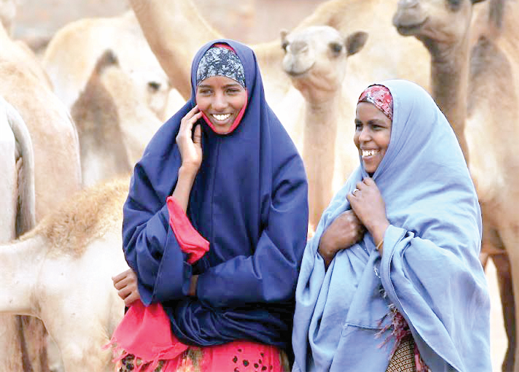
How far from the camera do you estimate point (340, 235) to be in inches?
152

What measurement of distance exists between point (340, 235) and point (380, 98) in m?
0.44

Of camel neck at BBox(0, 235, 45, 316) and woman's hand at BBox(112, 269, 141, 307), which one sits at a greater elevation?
woman's hand at BBox(112, 269, 141, 307)

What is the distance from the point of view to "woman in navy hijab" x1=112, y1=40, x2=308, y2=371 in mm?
3850

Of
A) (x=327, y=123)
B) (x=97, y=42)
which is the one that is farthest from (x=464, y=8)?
(x=97, y=42)

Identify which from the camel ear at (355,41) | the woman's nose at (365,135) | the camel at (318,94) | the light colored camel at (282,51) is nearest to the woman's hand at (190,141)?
the woman's nose at (365,135)

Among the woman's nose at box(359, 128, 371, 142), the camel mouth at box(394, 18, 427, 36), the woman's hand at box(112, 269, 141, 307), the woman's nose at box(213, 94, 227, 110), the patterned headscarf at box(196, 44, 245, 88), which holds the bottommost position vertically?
the woman's hand at box(112, 269, 141, 307)

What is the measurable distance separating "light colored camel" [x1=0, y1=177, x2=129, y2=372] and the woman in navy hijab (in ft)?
3.38

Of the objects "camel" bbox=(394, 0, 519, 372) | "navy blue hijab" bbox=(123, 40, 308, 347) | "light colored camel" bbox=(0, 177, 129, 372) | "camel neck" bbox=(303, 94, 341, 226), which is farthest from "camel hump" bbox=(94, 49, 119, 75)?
"navy blue hijab" bbox=(123, 40, 308, 347)

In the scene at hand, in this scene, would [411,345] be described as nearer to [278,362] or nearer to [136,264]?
[278,362]

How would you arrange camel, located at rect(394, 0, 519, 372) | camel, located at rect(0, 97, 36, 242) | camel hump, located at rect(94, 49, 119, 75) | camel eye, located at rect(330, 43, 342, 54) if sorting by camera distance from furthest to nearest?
camel hump, located at rect(94, 49, 119, 75), camel, located at rect(394, 0, 519, 372), camel eye, located at rect(330, 43, 342, 54), camel, located at rect(0, 97, 36, 242)

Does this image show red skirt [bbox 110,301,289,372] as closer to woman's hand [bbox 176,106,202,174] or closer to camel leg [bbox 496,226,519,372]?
woman's hand [bbox 176,106,202,174]

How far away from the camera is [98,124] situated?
8750mm

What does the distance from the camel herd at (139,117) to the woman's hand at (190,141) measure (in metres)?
1.28

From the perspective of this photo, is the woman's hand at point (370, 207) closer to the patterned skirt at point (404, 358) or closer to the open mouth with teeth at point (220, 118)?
the patterned skirt at point (404, 358)
